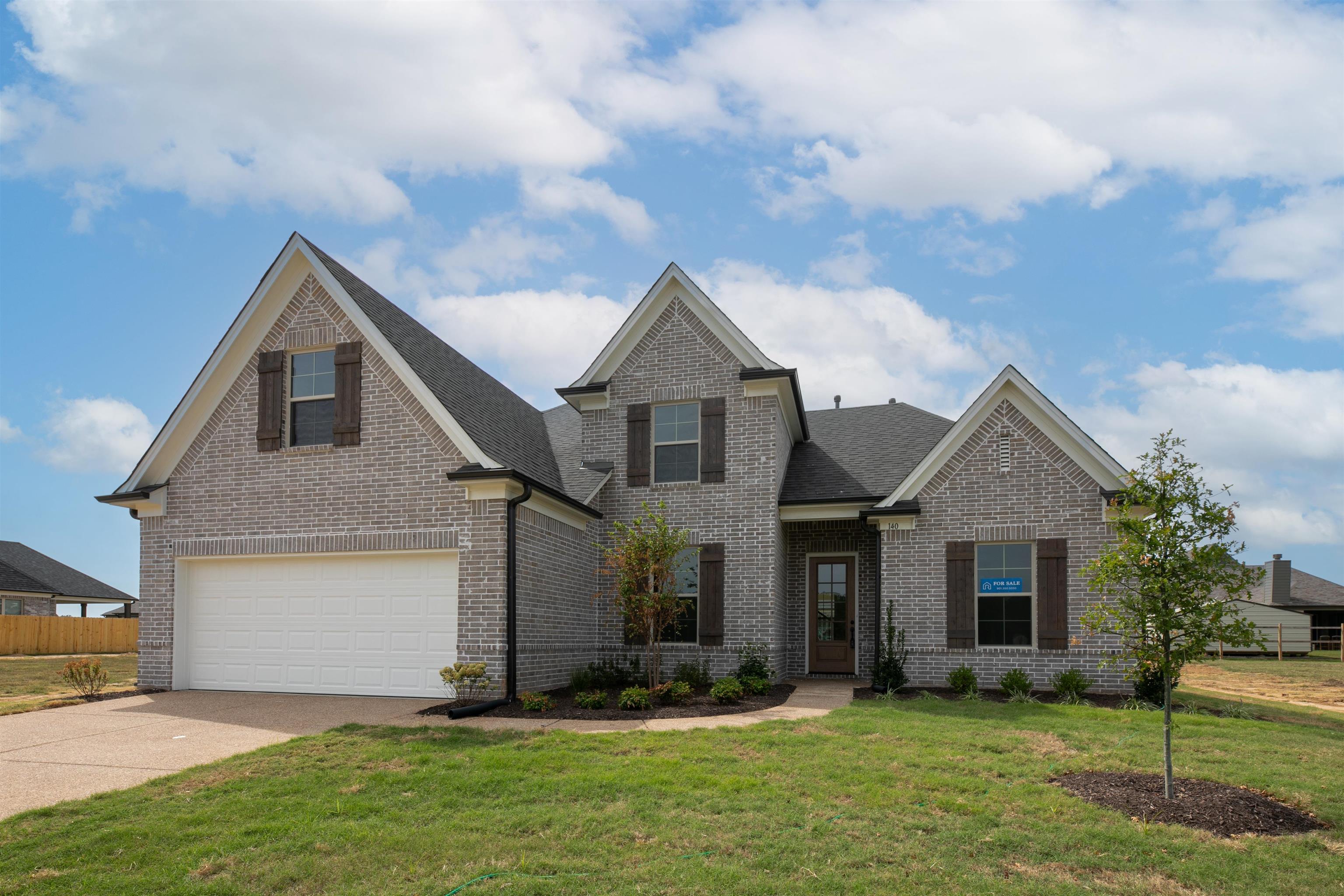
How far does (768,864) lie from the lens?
6.05m

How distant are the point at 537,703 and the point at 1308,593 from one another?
42.5 meters

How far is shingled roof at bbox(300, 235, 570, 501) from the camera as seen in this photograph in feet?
48.2

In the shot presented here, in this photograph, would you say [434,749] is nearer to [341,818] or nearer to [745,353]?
[341,818]

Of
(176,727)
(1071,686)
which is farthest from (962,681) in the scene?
(176,727)

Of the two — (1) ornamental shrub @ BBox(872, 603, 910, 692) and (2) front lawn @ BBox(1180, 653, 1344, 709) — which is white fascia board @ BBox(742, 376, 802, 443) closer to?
(1) ornamental shrub @ BBox(872, 603, 910, 692)

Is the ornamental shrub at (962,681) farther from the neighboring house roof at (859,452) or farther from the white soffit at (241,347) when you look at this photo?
the white soffit at (241,347)

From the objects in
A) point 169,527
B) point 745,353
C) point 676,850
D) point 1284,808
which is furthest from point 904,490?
point 169,527

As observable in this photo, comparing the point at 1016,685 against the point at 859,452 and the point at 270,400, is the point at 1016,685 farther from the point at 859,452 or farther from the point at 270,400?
the point at 270,400

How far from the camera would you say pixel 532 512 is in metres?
14.5

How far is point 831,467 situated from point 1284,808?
1134 centimetres

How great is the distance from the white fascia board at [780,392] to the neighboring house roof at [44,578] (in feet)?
127

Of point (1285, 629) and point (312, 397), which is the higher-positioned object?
point (312, 397)

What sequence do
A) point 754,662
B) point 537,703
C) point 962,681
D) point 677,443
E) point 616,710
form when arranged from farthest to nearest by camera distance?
1. point 677,443
2. point 754,662
3. point 962,681
4. point 616,710
5. point 537,703

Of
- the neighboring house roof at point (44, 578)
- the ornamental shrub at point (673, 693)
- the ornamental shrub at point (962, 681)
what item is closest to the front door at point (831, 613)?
the ornamental shrub at point (962, 681)
